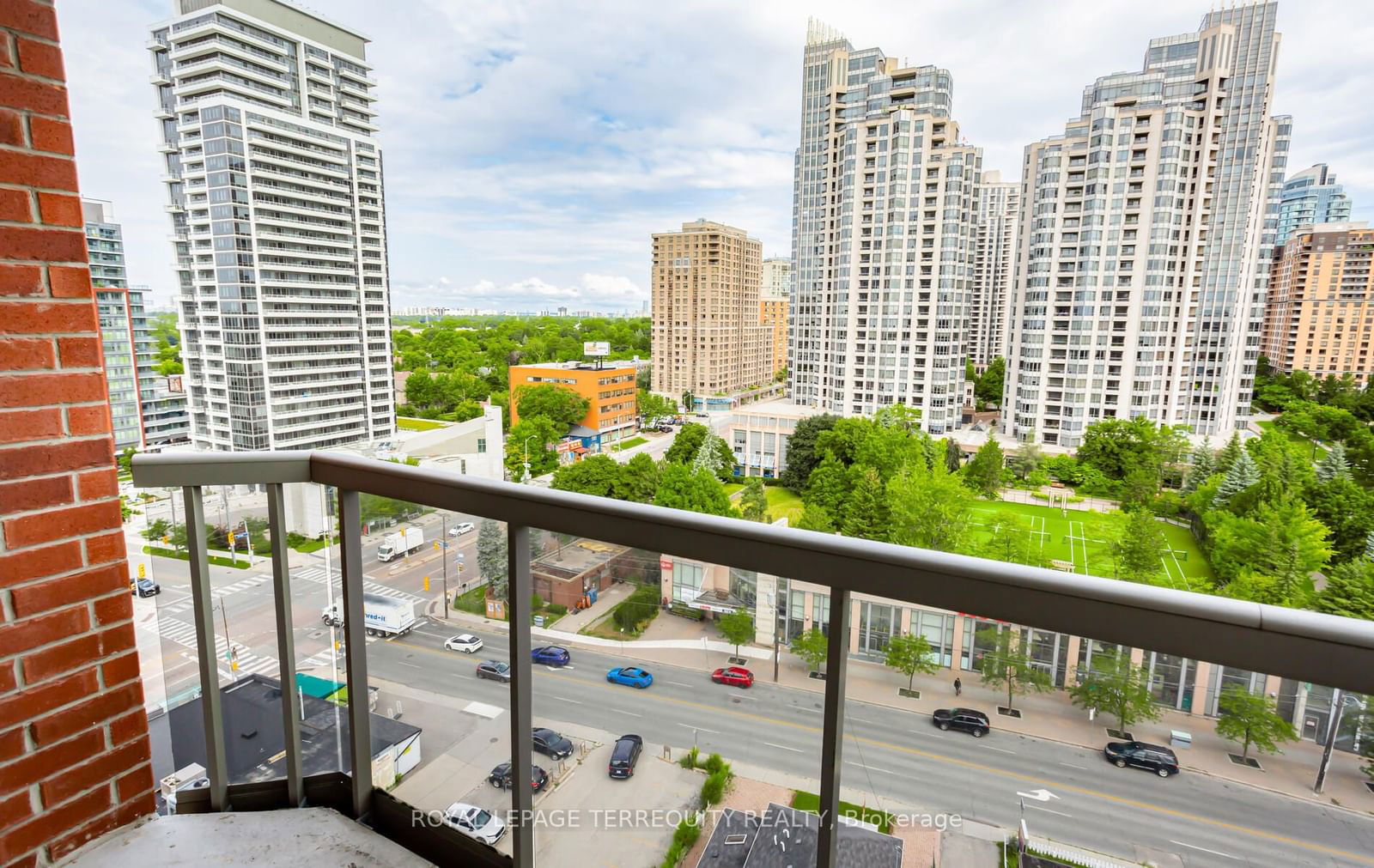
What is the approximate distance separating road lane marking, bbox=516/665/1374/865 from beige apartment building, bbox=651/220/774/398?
93.3 ft

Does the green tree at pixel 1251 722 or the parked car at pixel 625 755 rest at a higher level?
the green tree at pixel 1251 722

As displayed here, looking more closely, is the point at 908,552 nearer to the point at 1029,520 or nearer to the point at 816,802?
the point at 816,802

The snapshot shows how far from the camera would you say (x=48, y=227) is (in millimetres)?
823

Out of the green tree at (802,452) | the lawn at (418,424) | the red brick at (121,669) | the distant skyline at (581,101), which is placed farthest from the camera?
the green tree at (802,452)

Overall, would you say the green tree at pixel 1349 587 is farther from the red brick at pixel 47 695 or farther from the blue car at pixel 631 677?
the red brick at pixel 47 695

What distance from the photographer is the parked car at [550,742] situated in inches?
34.1

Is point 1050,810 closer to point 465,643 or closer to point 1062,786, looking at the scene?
point 1062,786

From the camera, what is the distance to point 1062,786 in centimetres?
57

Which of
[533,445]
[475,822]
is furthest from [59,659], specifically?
[533,445]

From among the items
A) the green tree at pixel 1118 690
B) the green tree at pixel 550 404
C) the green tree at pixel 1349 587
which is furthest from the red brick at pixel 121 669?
the green tree at pixel 550 404

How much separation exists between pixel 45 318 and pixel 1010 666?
1.17m

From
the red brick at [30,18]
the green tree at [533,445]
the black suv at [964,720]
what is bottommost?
the green tree at [533,445]

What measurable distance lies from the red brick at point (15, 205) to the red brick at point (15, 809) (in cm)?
72

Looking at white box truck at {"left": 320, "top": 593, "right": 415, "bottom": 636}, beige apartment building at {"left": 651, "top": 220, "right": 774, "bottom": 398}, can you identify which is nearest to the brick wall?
white box truck at {"left": 320, "top": 593, "right": 415, "bottom": 636}
